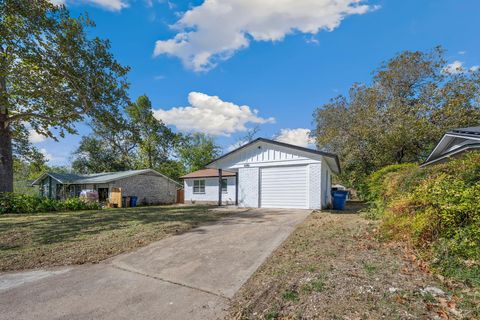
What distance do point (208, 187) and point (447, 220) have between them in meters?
18.5

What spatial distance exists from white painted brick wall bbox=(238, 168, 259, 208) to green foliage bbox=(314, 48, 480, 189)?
8274mm

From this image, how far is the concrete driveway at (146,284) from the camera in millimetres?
3010

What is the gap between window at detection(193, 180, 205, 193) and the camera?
2159cm

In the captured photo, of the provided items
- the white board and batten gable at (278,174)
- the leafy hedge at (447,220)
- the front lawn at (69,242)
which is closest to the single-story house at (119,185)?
the white board and batten gable at (278,174)

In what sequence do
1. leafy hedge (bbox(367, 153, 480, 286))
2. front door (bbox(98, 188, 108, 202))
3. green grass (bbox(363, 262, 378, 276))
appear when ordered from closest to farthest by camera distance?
leafy hedge (bbox(367, 153, 480, 286)) → green grass (bbox(363, 262, 378, 276)) → front door (bbox(98, 188, 108, 202))

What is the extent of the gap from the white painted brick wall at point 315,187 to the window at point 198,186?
11821 millimetres

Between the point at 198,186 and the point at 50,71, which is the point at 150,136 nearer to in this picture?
the point at 198,186

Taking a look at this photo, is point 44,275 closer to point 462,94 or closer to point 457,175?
point 457,175

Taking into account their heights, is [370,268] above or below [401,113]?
below

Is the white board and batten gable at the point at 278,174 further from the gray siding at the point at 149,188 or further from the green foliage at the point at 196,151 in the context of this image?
the green foliage at the point at 196,151

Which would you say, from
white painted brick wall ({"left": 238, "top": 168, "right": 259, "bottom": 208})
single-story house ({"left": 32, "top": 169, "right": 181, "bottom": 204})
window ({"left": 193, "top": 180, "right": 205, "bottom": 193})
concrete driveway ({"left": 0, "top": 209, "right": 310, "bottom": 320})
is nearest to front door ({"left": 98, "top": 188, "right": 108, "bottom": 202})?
single-story house ({"left": 32, "top": 169, "right": 181, "bottom": 204})

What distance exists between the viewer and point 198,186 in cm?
2189

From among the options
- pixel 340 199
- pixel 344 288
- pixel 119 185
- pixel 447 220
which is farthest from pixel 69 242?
pixel 119 185

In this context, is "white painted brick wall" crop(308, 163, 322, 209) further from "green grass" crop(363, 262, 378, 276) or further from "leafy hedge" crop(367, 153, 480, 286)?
"green grass" crop(363, 262, 378, 276)
